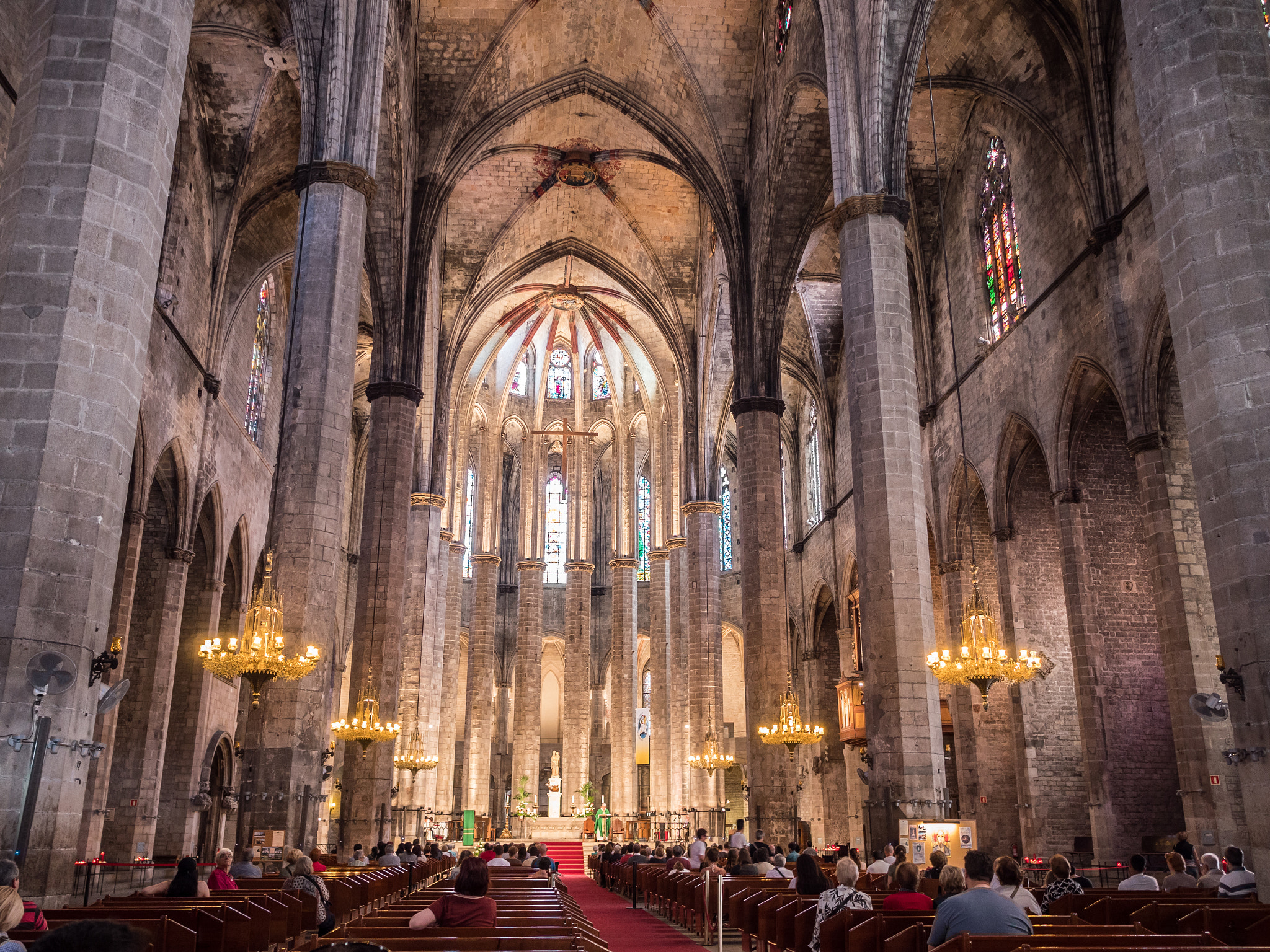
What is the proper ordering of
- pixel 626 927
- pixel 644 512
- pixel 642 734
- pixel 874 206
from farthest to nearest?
pixel 642 734 → pixel 644 512 → pixel 874 206 → pixel 626 927

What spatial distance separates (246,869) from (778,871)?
5727 millimetres

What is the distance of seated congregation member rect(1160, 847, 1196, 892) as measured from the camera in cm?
883

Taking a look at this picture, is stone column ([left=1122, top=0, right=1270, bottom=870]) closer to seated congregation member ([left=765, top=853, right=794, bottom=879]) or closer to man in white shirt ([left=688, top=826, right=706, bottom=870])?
seated congregation member ([left=765, top=853, right=794, bottom=879])

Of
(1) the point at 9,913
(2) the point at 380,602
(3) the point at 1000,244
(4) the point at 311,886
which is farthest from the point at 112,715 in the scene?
(3) the point at 1000,244

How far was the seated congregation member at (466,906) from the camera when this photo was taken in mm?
5297

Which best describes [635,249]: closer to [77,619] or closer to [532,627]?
[532,627]

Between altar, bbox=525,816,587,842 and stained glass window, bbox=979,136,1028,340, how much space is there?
2139 cm

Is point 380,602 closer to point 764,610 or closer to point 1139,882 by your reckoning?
point 764,610

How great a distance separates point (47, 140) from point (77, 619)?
142 inches

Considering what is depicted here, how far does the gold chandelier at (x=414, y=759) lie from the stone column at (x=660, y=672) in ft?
30.4

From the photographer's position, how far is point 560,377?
42688 mm

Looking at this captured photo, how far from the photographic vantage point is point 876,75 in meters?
15.7

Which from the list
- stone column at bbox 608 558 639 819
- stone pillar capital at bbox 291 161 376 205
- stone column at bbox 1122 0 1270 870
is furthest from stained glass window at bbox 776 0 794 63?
stone column at bbox 608 558 639 819

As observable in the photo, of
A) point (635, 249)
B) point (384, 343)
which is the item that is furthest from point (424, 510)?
point (635, 249)
